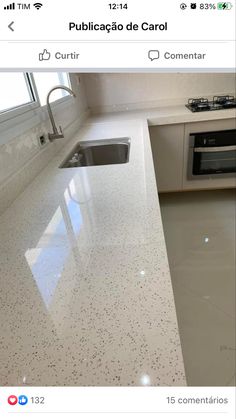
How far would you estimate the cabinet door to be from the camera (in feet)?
6.69

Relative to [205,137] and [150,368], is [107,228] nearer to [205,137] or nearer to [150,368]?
[150,368]

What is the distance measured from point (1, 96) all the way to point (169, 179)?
5.18ft

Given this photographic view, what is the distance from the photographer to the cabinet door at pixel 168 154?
6.69 feet

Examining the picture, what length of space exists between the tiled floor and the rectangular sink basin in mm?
793

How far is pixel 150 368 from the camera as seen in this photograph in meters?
0.36
